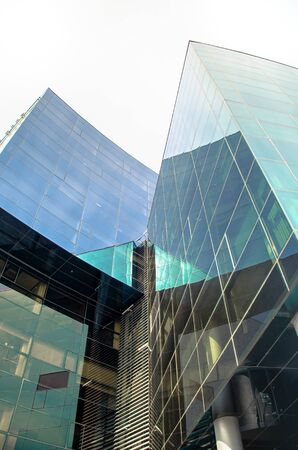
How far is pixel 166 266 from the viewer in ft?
54.1

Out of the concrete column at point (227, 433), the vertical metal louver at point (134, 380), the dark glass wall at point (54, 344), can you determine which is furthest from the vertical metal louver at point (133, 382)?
the concrete column at point (227, 433)

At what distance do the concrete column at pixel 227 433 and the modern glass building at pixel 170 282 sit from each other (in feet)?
0.10

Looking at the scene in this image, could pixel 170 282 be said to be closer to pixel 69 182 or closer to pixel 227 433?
pixel 227 433

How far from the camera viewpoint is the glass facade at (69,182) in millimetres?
17734

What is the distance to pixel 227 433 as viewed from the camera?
9953 millimetres

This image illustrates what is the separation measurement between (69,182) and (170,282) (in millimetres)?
9450

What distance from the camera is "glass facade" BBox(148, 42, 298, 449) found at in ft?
25.6

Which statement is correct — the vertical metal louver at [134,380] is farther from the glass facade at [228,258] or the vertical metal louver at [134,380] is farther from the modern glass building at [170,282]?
the glass facade at [228,258]

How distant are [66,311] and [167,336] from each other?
586 cm

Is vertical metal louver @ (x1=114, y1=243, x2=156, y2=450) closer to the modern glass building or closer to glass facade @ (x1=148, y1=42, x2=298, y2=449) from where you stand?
the modern glass building

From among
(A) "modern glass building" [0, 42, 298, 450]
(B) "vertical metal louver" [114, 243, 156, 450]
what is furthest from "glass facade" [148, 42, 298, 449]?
(B) "vertical metal louver" [114, 243, 156, 450]

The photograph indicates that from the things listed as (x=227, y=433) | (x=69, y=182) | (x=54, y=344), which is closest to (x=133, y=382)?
(x=54, y=344)

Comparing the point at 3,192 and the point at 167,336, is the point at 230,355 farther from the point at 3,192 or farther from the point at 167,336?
the point at 3,192

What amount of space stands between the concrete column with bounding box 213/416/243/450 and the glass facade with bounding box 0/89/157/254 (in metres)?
10.2
